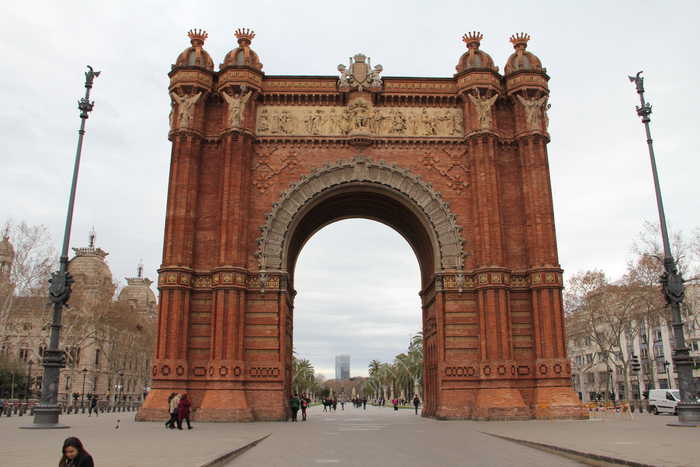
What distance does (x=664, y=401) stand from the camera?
33.8m

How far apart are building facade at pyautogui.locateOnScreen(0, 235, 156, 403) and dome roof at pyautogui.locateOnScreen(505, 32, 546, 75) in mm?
30341

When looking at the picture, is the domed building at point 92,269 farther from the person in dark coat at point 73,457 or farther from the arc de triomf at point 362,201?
the person in dark coat at point 73,457

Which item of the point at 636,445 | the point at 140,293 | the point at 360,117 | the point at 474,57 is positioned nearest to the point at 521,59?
the point at 474,57

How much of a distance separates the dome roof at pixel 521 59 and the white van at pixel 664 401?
19.8m

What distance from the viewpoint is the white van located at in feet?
109

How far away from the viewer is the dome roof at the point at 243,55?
28.6m

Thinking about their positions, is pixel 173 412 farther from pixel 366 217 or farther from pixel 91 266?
pixel 91 266

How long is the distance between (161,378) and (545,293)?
16992 mm

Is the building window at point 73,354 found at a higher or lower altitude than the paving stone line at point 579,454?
higher

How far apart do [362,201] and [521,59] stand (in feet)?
34.5

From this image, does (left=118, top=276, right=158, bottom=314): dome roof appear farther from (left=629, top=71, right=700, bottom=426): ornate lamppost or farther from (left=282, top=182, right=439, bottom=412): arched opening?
(left=629, top=71, right=700, bottom=426): ornate lamppost

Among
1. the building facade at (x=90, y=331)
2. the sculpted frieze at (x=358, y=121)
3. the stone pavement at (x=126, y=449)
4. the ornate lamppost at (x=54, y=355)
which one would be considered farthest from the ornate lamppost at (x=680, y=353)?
the building facade at (x=90, y=331)

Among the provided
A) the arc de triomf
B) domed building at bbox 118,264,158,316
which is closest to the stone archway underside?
the arc de triomf

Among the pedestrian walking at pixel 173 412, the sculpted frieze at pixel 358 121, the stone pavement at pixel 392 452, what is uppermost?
the sculpted frieze at pixel 358 121
